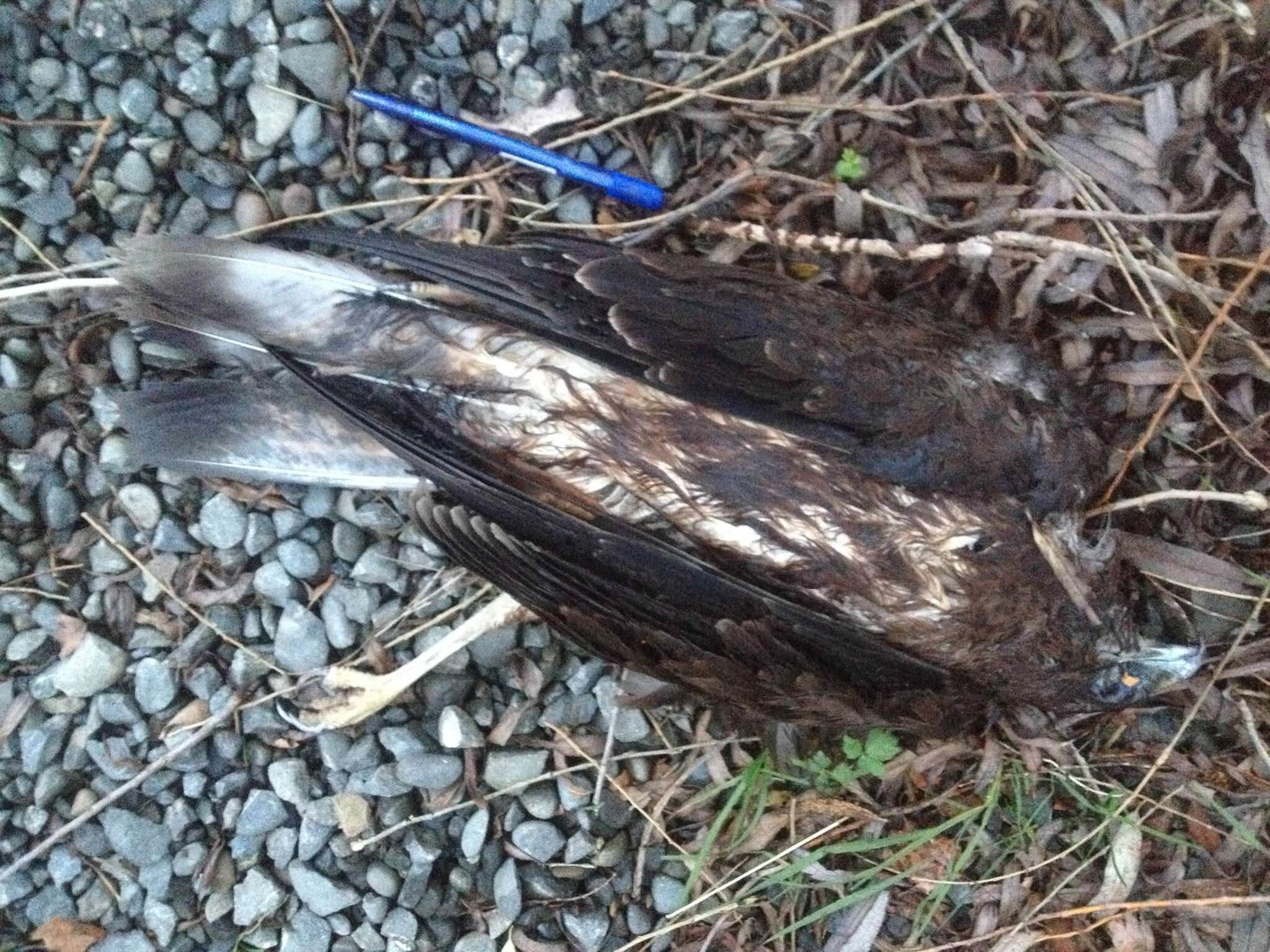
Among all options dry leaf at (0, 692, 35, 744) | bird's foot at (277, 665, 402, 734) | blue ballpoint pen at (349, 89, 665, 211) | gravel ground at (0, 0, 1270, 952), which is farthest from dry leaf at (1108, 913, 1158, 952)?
dry leaf at (0, 692, 35, 744)

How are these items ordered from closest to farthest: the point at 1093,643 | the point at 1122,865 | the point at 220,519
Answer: the point at 1093,643
the point at 1122,865
the point at 220,519

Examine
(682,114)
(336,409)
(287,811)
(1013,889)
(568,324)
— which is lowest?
(1013,889)

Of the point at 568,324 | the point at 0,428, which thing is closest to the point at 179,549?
the point at 0,428

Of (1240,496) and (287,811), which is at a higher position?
(1240,496)

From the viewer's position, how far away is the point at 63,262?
2.51 m

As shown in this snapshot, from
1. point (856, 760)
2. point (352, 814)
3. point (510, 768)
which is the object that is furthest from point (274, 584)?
point (856, 760)

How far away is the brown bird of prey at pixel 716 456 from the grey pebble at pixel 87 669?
76cm

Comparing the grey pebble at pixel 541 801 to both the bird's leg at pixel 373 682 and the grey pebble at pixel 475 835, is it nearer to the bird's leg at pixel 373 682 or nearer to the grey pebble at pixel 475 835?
the grey pebble at pixel 475 835

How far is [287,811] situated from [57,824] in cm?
52

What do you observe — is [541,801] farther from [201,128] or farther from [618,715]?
[201,128]

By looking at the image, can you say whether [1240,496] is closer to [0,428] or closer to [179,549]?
[179,549]

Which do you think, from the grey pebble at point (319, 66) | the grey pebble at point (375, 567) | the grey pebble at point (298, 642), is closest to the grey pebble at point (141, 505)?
the grey pebble at point (298, 642)

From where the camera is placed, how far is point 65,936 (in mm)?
2432

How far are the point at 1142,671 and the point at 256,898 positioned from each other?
6.62 ft
